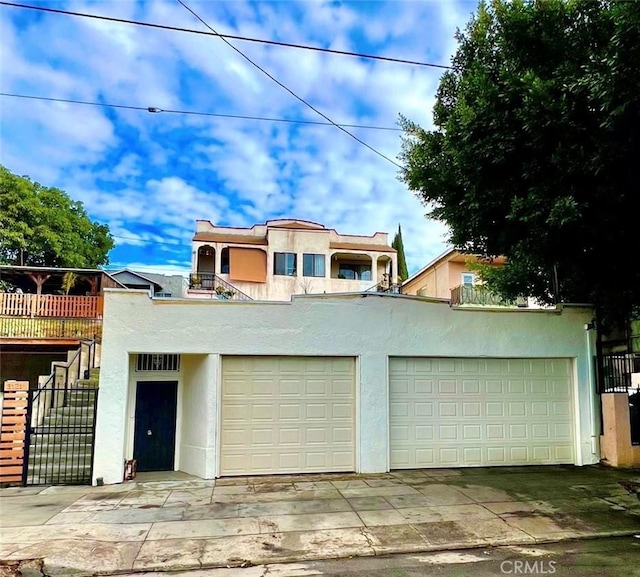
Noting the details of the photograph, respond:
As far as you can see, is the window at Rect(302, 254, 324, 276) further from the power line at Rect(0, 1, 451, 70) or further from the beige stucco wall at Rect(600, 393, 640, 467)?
the power line at Rect(0, 1, 451, 70)

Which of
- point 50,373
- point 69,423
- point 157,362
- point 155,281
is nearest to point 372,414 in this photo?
point 157,362

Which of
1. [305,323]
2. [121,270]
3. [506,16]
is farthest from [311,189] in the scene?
[506,16]

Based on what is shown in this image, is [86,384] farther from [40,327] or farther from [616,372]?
[616,372]

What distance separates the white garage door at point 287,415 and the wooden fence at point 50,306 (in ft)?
32.6

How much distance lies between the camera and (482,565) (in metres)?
4.78

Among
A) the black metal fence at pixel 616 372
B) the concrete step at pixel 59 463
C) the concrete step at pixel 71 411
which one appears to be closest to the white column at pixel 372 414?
the black metal fence at pixel 616 372

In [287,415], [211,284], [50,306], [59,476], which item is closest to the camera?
[59,476]

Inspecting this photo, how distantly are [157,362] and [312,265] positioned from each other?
20362 millimetres

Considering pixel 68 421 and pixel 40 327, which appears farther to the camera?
pixel 40 327

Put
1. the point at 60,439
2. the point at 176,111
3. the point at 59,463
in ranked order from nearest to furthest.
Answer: the point at 59,463 → the point at 60,439 → the point at 176,111

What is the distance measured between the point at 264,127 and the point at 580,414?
404 inches

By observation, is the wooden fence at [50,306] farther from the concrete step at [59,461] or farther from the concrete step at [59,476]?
the concrete step at [59,476]

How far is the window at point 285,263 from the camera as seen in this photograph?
1156 inches

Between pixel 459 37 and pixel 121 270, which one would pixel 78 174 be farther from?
pixel 459 37
